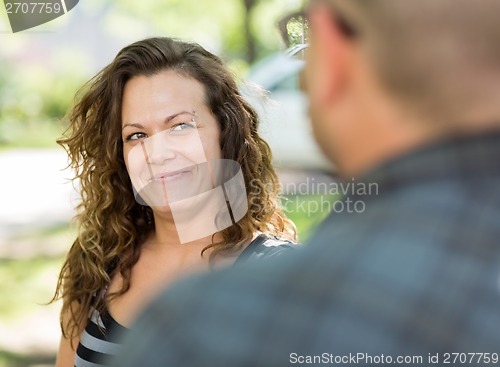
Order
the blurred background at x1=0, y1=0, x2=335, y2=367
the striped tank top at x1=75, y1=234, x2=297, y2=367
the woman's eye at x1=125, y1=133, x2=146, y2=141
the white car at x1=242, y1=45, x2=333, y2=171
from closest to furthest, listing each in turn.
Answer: the striped tank top at x1=75, y1=234, x2=297, y2=367, the woman's eye at x1=125, y1=133, x2=146, y2=141, the blurred background at x1=0, y1=0, x2=335, y2=367, the white car at x1=242, y1=45, x2=333, y2=171

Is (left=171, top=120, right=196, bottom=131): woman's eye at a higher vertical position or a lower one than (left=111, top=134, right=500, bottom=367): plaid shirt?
lower

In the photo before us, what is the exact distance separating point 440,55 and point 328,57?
0.33 feet

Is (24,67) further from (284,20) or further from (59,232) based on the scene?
(284,20)

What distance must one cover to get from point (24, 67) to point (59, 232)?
562 cm

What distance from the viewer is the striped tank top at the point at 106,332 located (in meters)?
1.86

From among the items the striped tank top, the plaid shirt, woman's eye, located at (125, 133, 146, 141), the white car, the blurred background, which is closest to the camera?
the plaid shirt

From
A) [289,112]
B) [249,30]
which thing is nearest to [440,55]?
[289,112]

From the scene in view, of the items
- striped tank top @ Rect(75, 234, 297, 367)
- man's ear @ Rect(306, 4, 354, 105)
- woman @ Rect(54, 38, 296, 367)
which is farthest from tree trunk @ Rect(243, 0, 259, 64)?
man's ear @ Rect(306, 4, 354, 105)

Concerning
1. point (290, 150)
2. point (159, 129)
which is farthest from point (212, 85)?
point (290, 150)

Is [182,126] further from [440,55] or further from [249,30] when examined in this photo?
[249,30]

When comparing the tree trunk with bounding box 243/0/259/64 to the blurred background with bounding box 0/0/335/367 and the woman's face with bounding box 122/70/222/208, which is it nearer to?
the blurred background with bounding box 0/0/335/367

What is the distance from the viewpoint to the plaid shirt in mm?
624

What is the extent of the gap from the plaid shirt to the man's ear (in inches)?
3.6

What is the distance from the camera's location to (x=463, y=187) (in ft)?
2.12
